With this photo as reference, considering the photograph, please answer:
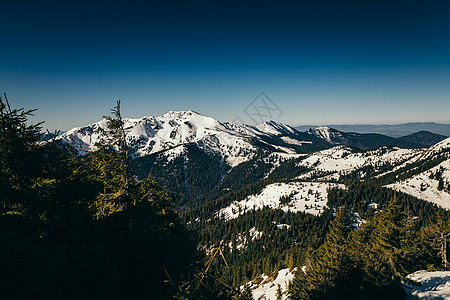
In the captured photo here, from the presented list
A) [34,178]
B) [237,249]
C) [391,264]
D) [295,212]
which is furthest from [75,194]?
[295,212]

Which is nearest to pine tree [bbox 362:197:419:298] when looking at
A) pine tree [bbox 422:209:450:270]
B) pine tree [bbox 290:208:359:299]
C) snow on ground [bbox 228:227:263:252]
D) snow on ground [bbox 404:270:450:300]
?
snow on ground [bbox 404:270:450:300]

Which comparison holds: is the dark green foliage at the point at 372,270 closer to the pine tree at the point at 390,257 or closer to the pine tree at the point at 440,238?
the pine tree at the point at 390,257

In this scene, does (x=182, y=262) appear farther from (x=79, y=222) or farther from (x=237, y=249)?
(x=237, y=249)

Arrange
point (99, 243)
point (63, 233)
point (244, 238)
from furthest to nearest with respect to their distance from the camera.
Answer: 1. point (244, 238)
2. point (99, 243)
3. point (63, 233)

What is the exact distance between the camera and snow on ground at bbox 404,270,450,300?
1809 cm

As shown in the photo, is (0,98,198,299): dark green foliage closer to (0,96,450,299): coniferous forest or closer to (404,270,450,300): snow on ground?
(0,96,450,299): coniferous forest

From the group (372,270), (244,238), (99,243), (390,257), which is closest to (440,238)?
(390,257)

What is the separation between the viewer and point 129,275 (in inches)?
447

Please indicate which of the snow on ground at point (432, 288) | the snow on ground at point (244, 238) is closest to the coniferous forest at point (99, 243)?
the snow on ground at point (432, 288)

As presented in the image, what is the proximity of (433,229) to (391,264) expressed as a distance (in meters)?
25.8

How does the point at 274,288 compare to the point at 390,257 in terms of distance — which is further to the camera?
the point at 274,288

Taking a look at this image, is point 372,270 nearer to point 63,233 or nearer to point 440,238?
point 440,238

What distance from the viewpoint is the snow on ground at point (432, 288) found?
18094 millimetres

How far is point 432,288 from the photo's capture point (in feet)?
64.6
